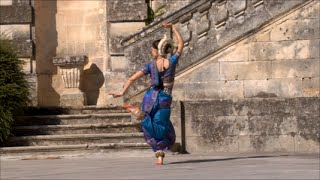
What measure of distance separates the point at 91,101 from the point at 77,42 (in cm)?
131

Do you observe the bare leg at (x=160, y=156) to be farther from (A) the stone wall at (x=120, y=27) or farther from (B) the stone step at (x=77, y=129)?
A: (A) the stone wall at (x=120, y=27)

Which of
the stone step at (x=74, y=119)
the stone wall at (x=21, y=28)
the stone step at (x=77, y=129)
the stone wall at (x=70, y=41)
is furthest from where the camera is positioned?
the stone wall at (x=70, y=41)

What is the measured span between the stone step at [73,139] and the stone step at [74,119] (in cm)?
97

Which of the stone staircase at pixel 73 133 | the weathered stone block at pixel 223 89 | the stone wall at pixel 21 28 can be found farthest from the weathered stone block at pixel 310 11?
the stone wall at pixel 21 28

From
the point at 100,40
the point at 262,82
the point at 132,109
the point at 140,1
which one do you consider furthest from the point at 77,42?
the point at 132,109

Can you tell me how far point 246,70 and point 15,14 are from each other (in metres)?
5.34

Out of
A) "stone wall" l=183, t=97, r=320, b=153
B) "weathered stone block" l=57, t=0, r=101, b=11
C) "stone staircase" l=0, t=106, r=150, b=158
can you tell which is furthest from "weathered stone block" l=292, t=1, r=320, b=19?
"weathered stone block" l=57, t=0, r=101, b=11

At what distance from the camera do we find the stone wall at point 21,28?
53.7 feet

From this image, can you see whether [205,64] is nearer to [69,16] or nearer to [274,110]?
[274,110]

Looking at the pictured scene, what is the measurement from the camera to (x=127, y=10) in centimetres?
1638

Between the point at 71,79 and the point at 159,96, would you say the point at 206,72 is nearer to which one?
the point at 159,96

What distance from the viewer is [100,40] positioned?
17.2 metres

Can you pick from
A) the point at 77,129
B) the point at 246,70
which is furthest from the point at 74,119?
the point at 246,70

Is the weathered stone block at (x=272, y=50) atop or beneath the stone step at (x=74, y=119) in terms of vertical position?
atop
